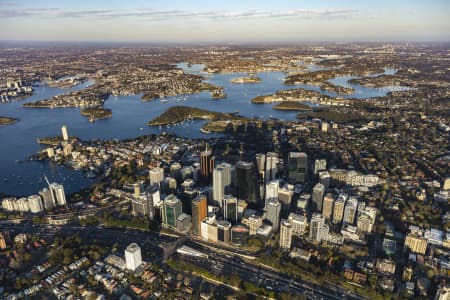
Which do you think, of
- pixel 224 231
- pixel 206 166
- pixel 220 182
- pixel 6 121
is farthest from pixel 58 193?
pixel 6 121

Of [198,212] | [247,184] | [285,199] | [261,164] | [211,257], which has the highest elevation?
[247,184]

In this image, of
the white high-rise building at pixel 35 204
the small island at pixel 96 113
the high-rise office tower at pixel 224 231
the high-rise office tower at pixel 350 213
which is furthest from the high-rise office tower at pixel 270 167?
the small island at pixel 96 113

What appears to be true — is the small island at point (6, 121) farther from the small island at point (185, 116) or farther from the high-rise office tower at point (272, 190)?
the high-rise office tower at point (272, 190)

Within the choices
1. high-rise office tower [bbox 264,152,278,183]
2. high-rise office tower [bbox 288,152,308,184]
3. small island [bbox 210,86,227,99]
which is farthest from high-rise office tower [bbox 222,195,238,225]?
small island [bbox 210,86,227,99]

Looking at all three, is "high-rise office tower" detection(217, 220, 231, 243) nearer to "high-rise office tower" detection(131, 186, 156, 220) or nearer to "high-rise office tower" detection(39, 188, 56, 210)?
"high-rise office tower" detection(131, 186, 156, 220)

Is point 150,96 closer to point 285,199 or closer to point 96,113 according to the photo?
point 96,113

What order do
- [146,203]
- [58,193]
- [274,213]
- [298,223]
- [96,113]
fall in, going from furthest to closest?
[96,113] → [58,193] → [146,203] → [274,213] → [298,223]
